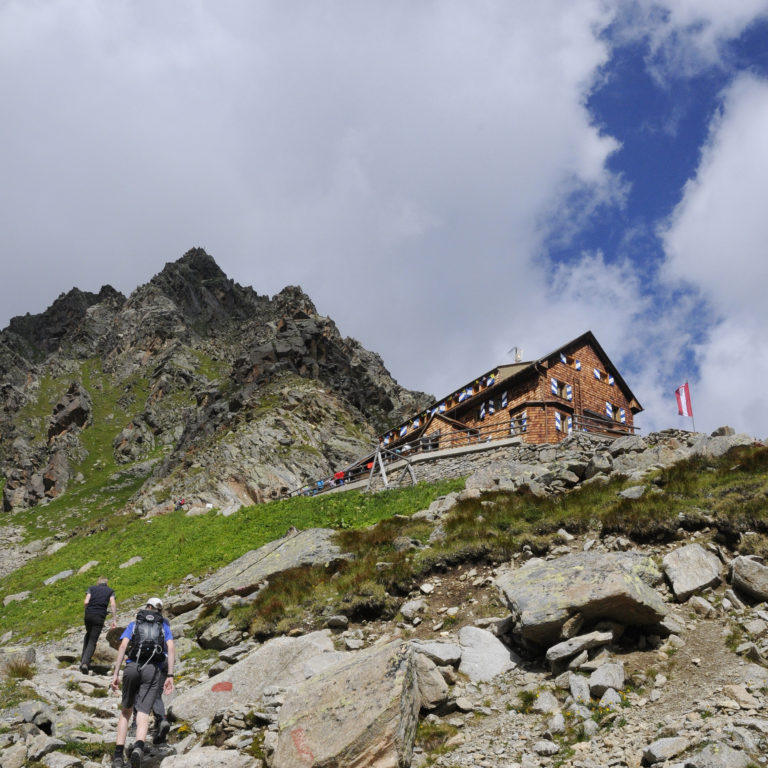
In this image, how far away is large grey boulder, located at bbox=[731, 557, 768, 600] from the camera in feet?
33.7

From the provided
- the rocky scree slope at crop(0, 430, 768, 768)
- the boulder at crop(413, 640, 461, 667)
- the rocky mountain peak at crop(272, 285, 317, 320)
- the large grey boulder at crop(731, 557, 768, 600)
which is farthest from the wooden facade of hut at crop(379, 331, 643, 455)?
the rocky mountain peak at crop(272, 285, 317, 320)

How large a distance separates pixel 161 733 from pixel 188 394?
96603 mm

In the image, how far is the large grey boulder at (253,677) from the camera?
10.6 m

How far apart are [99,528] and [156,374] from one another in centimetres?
6817

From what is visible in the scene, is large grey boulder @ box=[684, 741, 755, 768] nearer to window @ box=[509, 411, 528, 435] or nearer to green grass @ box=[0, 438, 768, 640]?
green grass @ box=[0, 438, 768, 640]

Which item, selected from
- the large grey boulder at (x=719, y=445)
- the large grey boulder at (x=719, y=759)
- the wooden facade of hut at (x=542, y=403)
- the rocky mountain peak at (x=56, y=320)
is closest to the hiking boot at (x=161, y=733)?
the large grey boulder at (x=719, y=759)

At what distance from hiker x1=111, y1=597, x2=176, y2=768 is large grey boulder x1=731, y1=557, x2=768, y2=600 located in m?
10.1

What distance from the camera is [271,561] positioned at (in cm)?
1975

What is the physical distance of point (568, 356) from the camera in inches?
1618

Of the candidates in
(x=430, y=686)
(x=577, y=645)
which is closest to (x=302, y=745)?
(x=430, y=686)

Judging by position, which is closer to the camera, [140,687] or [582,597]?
[140,687]

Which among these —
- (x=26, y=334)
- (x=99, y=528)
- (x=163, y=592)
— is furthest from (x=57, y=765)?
(x=26, y=334)

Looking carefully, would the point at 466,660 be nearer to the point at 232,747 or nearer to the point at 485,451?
the point at 232,747

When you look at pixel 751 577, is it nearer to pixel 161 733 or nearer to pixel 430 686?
pixel 430 686
